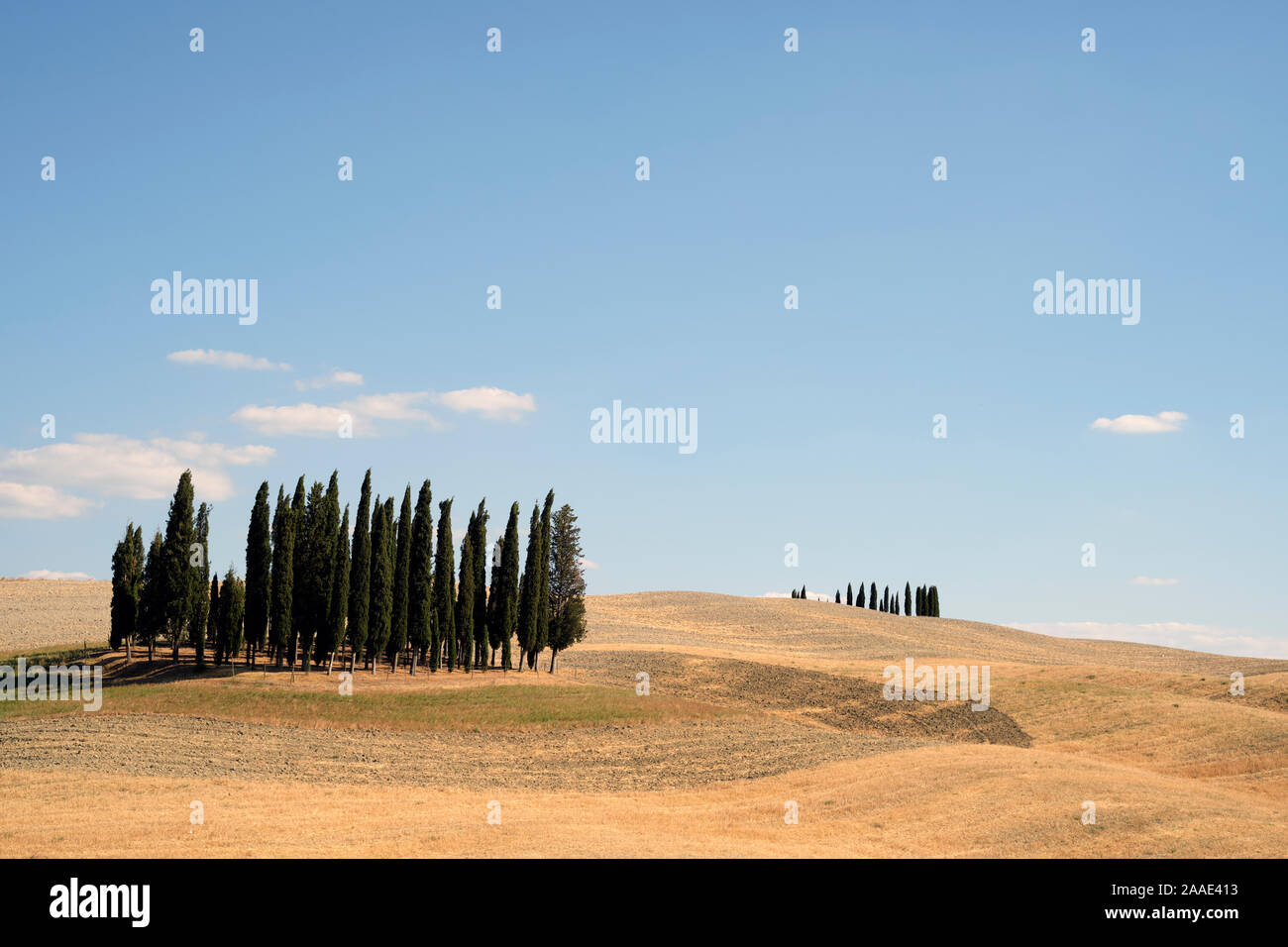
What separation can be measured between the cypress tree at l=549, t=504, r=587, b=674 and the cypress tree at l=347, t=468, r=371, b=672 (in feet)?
41.9

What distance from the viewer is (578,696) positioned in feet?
163

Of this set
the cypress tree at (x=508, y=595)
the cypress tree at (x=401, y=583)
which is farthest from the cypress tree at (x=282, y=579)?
the cypress tree at (x=508, y=595)

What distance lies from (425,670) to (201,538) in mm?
15765

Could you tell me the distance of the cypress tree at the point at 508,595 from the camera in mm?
60750

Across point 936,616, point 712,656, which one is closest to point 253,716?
point 712,656

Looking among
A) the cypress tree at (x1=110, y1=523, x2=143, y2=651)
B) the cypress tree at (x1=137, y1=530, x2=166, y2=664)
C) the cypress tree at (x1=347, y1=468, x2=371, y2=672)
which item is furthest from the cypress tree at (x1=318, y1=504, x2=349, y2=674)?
the cypress tree at (x1=110, y1=523, x2=143, y2=651)

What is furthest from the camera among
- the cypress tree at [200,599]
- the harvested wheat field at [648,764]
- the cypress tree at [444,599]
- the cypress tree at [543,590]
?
the cypress tree at [543,590]

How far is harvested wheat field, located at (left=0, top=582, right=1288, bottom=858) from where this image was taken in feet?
80.1

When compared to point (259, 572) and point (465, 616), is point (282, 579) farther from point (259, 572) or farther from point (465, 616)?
point (465, 616)

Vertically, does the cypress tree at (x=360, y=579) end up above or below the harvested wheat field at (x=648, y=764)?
above

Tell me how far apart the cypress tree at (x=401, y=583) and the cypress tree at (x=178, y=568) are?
1107cm

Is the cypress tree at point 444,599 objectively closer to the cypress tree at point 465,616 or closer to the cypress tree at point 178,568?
the cypress tree at point 465,616

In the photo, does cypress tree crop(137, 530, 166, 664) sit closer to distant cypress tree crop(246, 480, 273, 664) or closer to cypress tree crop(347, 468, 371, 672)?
distant cypress tree crop(246, 480, 273, 664)
